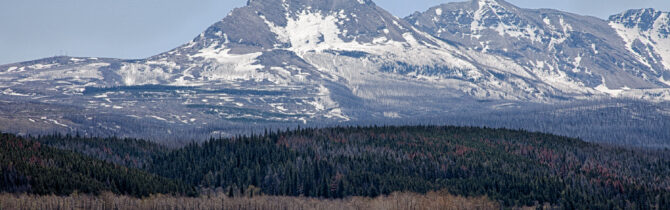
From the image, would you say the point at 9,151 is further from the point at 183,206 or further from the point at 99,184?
the point at 183,206

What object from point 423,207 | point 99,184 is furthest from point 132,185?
point 423,207

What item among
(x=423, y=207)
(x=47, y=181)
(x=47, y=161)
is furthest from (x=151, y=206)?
(x=423, y=207)

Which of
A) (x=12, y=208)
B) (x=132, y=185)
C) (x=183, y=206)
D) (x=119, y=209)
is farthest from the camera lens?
(x=132, y=185)

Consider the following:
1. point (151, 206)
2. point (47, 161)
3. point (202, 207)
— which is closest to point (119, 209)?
point (151, 206)

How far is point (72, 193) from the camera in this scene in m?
175

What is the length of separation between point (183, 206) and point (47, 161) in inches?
1485

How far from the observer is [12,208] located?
507ft

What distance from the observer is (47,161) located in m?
198

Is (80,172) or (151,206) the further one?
(80,172)

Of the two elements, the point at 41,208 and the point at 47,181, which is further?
the point at 47,181

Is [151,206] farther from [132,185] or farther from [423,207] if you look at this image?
[423,207]

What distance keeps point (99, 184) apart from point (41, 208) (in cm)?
2906

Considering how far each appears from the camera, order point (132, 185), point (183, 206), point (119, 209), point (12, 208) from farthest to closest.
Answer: point (132, 185) < point (183, 206) < point (119, 209) < point (12, 208)

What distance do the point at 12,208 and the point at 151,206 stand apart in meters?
31.0
